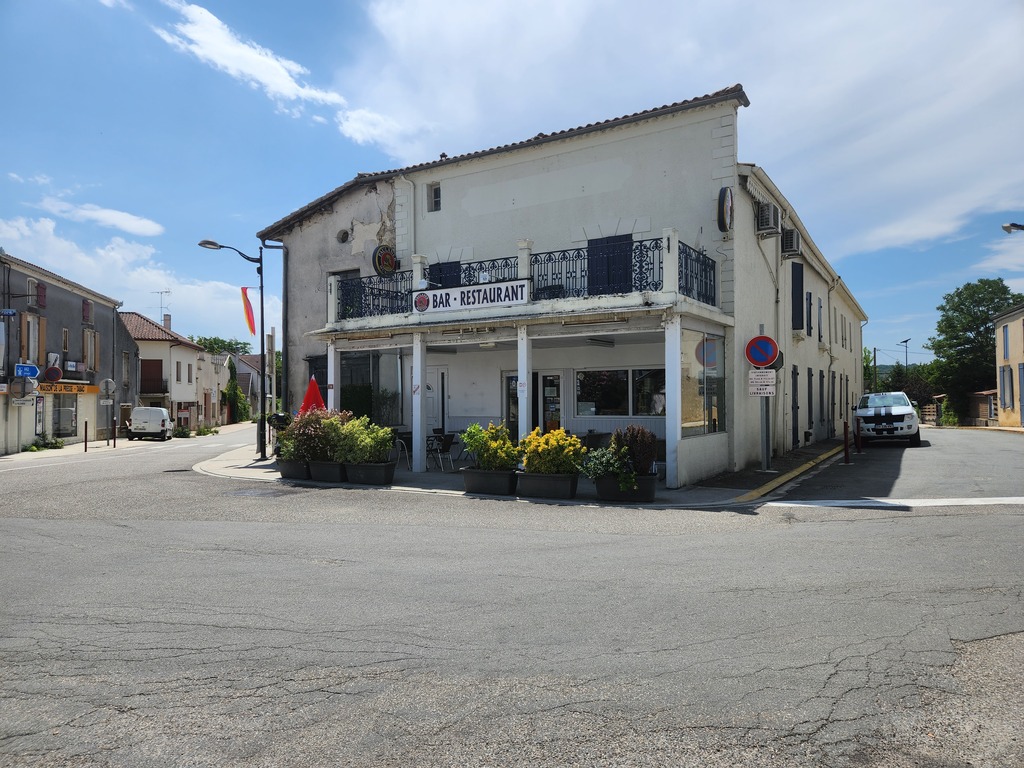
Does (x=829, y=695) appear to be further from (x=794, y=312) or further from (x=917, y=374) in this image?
(x=917, y=374)

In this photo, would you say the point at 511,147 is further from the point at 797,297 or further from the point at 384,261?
the point at 797,297

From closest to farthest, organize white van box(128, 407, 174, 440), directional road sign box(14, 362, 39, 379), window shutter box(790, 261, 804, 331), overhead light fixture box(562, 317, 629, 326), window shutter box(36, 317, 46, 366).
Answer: overhead light fixture box(562, 317, 629, 326) → window shutter box(790, 261, 804, 331) → directional road sign box(14, 362, 39, 379) → window shutter box(36, 317, 46, 366) → white van box(128, 407, 174, 440)

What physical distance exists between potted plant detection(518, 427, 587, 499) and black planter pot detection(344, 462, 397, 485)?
3.01 meters

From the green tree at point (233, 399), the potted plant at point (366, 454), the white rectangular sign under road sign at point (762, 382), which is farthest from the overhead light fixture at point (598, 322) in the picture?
the green tree at point (233, 399)

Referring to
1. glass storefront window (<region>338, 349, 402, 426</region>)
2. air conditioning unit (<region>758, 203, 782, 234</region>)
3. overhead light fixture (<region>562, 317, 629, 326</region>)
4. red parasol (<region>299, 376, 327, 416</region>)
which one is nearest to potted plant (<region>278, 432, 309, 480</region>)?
red parasol (<region>299, 376, 327, 416</region>)

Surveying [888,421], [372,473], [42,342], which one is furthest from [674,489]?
[42,342]

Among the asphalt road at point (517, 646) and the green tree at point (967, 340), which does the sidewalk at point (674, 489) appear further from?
the green tree at point (967, 340)

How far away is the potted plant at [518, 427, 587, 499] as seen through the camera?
1164cm

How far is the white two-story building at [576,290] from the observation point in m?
13.5

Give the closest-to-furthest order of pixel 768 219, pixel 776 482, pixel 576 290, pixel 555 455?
pixel 555 455
pixel 776 482
pixel 576 290
pixel 768 219

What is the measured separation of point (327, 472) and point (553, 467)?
5100 mm

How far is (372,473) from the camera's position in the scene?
44.8ft

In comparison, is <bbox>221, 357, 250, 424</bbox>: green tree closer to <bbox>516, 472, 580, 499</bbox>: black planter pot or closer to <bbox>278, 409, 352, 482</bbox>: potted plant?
<bbox>278, 409, 352, 482</bbox>: potted plant

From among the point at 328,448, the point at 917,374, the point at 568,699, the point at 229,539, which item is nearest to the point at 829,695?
the point at 568,699
